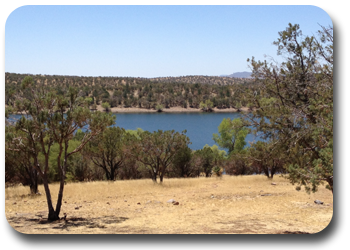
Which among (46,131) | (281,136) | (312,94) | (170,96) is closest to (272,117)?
(281,136)

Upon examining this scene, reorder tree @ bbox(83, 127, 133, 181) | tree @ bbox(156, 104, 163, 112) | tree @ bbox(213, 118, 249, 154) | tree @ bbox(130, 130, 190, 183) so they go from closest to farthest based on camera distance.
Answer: tree @ bbox(130, 130, 190, 183), tree @ bbox(83, 127, 133, 181), tree @ bbox(213, 118, 249, 154), tree @ bbox(156, 104, 163, 112)

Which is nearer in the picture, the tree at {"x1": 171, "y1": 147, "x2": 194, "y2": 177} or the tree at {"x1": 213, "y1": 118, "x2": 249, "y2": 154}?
the tree at {"x1": 171, "y1": 147, "x2": 194, "y2": 177}

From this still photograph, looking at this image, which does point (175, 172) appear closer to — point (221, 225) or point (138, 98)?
point (221, 225)

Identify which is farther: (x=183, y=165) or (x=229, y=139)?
(x=229, y=139)

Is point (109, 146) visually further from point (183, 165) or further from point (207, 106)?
point (207, 106)

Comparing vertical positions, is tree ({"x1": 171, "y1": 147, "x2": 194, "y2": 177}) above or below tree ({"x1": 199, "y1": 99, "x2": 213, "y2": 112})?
below

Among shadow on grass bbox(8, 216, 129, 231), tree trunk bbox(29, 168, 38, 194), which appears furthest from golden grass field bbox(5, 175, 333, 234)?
tree trunk bbox(29, 168, 38, 194)

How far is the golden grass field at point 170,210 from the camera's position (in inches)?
359

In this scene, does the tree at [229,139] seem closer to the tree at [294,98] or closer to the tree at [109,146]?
the tree at [109,146]

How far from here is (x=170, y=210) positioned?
41.7 feet

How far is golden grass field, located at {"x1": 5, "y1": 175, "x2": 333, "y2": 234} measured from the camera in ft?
29.9

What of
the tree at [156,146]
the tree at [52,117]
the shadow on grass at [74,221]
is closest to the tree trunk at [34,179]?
the shadow on grass at [74,221]

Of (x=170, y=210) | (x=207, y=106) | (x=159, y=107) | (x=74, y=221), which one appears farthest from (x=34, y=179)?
(x=159, y=107)

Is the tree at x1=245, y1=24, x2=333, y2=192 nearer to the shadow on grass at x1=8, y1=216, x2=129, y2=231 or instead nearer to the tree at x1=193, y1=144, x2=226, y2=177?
the shadow on grass at x1=8, y1=216, x2=129, y2=231
